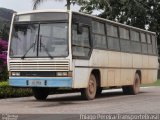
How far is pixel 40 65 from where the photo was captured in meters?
18.5

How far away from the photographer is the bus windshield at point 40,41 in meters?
18.5

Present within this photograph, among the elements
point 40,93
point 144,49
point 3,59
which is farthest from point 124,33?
point 3,59

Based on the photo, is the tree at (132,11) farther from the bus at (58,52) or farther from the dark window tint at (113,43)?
the bus at (58,52)

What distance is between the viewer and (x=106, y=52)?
850 inches

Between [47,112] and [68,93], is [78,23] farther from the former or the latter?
[68,93]

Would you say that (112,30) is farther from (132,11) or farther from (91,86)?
(132,11)

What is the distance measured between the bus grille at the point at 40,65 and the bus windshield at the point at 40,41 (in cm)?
24

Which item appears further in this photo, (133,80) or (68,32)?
(133,80)

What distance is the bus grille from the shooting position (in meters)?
18.3

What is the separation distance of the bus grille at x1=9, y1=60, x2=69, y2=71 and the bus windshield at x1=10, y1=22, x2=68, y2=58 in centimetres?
24

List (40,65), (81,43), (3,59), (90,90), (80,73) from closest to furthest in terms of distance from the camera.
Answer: (40,65) < (80,73) < (81,43) < (90,90) < (3,59)

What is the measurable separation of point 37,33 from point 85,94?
9.58 feet

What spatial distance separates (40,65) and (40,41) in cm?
85

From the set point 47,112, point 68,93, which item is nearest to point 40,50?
point 47,112
